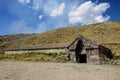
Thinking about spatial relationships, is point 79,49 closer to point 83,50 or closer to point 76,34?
point 83,50

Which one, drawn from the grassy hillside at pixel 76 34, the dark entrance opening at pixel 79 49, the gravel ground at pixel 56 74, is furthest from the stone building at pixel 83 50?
the grassy hillside at pixel 76 34

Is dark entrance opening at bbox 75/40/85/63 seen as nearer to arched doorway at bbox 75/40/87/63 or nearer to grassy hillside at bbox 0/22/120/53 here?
arched doorway at bbox 75/40/87/63

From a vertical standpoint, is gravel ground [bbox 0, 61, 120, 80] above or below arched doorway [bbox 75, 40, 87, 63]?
below

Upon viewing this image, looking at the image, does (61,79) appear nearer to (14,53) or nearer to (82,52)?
(82,52)

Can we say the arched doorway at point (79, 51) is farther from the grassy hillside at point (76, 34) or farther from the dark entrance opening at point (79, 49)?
the grassy hillside at point (76, 34)

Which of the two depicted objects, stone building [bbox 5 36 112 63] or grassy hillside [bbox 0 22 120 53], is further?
grassy hillside [bbox 0 22 120 53]

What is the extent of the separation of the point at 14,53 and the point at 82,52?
26.2m

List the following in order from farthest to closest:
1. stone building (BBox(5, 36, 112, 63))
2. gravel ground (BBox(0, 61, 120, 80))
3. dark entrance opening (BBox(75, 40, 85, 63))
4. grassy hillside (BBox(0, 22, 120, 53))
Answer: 1. grassy hillside (BBox(0, 22, 120, 53))
2. dark entrance opening (BBox(75, 40, 85, 63))
3. stone building (BBox(5, 36, 112, 63))
4. gravel ground (BBox(0, 61, 120, 80))

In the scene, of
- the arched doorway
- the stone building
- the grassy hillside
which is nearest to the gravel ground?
the stone building

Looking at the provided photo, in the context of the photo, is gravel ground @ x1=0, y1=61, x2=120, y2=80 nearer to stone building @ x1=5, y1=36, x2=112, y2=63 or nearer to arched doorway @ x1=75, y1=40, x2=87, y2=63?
stone building @ x1=5, y1=36, x2=112, y2=63

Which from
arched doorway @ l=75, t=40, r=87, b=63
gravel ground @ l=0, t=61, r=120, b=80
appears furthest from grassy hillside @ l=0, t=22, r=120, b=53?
gravel ground @ l=0, t=61, r=120, b=80

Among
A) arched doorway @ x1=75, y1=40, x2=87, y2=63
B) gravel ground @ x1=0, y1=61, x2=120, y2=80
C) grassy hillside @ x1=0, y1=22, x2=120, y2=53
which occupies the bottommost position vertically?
gravel ground @ x1=0, y1=61, x2=120, y2=80

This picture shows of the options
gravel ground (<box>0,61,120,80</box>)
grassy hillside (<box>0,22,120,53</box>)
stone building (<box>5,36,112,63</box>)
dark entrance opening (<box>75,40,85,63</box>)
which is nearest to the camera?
gravel ground (<box>0,61,120,80</box>)

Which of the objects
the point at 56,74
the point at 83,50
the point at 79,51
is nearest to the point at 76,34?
the point at 79,51
